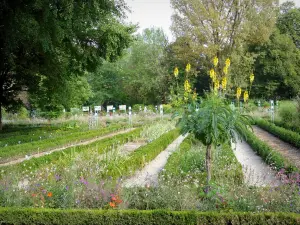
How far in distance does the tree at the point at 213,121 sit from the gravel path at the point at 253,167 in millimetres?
1034

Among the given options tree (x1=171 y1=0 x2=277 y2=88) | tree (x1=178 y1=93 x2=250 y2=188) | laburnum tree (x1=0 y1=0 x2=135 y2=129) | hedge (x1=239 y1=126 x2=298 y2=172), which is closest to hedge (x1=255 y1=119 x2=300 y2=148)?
hedge (x1=239 y1=126 x2=298 y2=172)

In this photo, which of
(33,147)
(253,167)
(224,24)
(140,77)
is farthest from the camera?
(140,77)

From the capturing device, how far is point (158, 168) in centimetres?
882

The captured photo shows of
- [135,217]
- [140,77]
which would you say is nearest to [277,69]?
[140,77]

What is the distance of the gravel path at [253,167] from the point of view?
23.1 ft

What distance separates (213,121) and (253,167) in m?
3.40

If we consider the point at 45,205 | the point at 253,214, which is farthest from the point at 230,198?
the point at 45,205

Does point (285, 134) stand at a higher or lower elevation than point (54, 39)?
lower

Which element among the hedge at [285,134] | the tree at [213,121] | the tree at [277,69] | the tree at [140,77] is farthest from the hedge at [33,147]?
the tree at [277,69]

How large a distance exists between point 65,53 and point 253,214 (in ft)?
42.5

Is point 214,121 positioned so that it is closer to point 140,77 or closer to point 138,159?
point 138,159

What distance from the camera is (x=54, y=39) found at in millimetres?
12641

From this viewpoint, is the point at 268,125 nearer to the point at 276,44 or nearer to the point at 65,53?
the point at 65,53

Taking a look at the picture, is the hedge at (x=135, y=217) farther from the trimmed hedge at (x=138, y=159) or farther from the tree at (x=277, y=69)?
the tree at (x=277, y=69)
